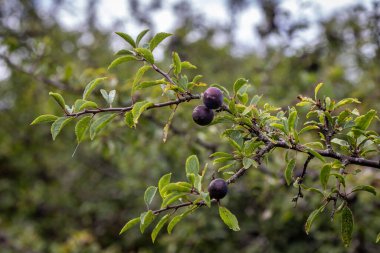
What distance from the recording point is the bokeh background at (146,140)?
2744 millimetres

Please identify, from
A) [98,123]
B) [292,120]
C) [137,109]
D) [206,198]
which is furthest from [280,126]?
[98,123]

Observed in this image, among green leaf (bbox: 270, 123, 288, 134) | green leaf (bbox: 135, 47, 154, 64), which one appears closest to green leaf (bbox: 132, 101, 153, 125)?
green leaf (bbox: 135, 47, 154, 64)

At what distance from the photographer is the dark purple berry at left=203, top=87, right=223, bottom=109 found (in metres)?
1.12

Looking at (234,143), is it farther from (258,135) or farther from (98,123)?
(98,123)

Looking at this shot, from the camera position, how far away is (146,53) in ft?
3.80

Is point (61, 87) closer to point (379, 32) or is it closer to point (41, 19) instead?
point (379, 32)

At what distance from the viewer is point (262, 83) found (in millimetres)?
3883

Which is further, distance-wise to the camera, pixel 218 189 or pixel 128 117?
pixel 128 117

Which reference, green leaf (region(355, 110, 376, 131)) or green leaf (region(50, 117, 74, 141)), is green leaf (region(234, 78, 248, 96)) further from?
green leaf (region(50, 117, 74, 141))

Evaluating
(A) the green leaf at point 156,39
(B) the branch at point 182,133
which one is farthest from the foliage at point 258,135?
(B) the branch at point 182,133

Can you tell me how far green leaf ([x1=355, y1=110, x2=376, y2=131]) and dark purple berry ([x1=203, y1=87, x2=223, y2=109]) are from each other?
40cm

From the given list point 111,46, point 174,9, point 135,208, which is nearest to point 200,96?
point 135,208

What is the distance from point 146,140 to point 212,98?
6.43 feet

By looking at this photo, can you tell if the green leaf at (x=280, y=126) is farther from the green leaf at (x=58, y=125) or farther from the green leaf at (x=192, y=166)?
the green leaf at (x=58, y=125)
